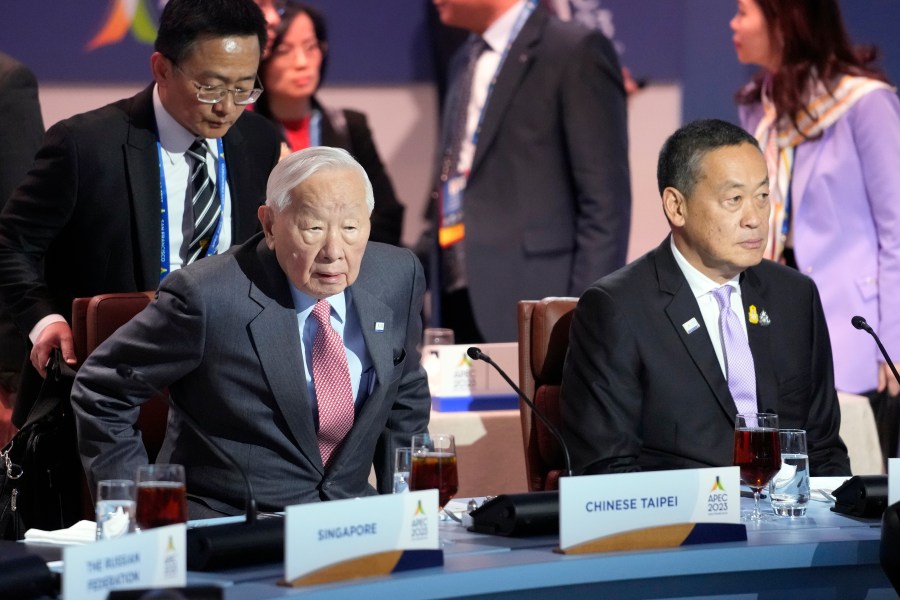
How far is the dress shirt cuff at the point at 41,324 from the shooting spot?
3.23 metres

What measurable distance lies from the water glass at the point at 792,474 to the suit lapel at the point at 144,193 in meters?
1.58

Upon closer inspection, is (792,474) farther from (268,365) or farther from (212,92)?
(212,92)

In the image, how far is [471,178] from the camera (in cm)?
507

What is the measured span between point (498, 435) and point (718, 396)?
3.09 feet

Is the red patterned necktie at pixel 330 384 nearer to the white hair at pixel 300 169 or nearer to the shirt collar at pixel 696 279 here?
the white hair at pixel 300 169

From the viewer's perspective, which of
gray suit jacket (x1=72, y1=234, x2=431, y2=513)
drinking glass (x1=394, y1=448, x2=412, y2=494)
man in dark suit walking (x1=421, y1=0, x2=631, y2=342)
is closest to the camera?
drinking glass (x1=394, y1=448, x2=412, y2=494)

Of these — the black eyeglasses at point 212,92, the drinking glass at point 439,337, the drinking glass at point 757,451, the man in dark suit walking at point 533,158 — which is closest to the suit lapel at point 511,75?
the man in dark suit walking at point 533,158

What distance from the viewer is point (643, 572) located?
7.07 feet

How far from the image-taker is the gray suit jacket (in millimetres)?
2643

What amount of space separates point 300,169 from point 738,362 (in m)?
1.06

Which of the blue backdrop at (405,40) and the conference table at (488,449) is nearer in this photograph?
the conference table at (488,449)

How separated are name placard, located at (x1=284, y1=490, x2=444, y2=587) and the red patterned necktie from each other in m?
0.67

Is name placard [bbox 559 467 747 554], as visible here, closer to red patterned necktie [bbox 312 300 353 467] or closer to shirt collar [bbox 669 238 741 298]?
red patterned necktie [bbox 312 300 353 467]

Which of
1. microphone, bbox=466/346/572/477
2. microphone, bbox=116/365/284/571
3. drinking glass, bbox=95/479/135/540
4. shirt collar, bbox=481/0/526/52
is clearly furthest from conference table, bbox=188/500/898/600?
shirt collar, bbox=481/0/526/52
